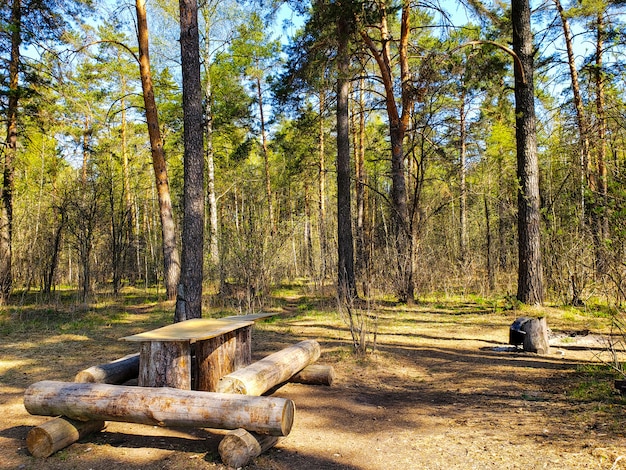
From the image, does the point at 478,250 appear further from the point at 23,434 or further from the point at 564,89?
the point at 23,434

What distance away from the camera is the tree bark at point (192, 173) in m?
7.36

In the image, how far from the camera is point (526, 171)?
30.8 ft

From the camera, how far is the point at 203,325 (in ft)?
16.0

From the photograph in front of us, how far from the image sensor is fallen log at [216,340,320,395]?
3992 millimetres

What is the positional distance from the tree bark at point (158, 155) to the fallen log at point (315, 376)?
7.86m

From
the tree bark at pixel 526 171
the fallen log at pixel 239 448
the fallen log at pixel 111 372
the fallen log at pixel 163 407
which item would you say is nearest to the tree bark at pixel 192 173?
the fallen log at pixel 111 372

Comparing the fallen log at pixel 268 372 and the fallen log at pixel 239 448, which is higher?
the fallen log at pixel 268 372

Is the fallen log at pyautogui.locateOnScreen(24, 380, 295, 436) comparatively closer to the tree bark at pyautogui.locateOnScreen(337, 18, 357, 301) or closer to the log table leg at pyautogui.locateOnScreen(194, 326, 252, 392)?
the log table leg at pyautogui.locateOnScreen(194, 326, 252, 392)

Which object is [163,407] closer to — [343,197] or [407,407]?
[407,407]

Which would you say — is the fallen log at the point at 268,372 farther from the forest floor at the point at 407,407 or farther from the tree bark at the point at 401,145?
the tree bark at the point at 401,145

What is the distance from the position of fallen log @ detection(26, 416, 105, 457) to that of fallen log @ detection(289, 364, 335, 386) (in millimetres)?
2344

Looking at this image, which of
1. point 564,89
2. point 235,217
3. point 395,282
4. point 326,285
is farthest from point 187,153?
point 564,89

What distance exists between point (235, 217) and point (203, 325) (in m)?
5.74

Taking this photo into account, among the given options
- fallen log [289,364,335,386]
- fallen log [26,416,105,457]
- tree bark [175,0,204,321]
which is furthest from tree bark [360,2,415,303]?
fallen log [26,416,105,457]
